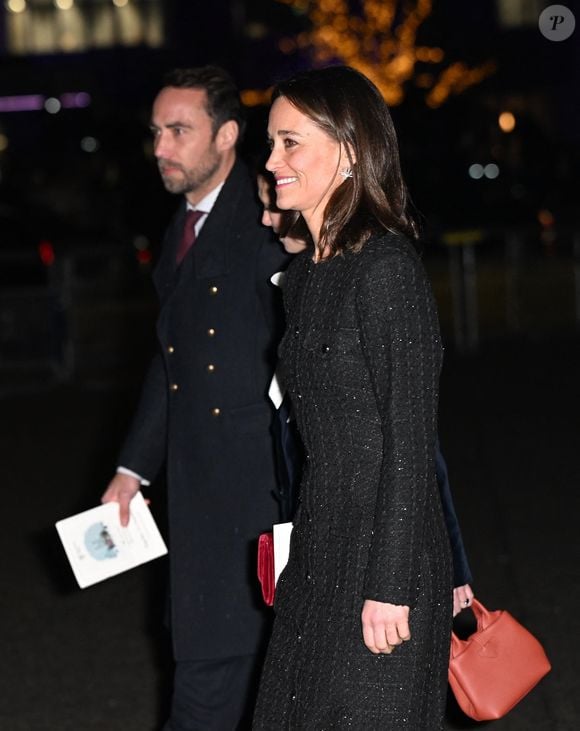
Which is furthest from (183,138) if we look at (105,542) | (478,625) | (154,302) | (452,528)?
(154,302)

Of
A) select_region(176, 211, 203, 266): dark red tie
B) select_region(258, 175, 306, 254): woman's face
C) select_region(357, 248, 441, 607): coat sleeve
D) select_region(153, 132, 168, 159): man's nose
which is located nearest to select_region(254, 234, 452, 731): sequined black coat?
select_region(357, 248, 441, 607): coat sleeve

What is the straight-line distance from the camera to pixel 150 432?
4.75 metres

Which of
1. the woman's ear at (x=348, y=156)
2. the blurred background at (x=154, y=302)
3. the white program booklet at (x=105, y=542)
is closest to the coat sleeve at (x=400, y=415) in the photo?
the woman's ear at (x=348, y=156)

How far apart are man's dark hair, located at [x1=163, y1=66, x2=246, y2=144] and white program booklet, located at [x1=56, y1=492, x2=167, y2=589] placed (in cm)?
120

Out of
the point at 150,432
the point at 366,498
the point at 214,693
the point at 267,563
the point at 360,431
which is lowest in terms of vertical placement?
the point at 214,693

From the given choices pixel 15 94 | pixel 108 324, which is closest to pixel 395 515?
pixel 108 324

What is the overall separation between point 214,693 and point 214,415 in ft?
2.73

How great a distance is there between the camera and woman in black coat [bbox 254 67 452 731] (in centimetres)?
300

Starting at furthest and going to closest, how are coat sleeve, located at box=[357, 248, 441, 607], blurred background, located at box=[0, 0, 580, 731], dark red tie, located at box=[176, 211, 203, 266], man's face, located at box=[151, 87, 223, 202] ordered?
blurred background, located at box=[0, 0, 580, 731] < dark red tie, located at box=[176, 211, 203, 266] < man's face, located at box=[151, 87, 223, 202] < coat sleeve, located at box=[357, 248, 441, 607]

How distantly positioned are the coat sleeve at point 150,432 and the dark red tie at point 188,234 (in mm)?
332

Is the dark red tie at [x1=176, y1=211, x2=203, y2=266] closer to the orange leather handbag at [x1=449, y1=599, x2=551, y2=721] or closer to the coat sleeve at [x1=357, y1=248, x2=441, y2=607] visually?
the orange leather handbag at [x1=449, y1=599, x2=551, y2=721]

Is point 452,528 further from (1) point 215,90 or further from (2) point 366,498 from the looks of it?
(1) point 215,90

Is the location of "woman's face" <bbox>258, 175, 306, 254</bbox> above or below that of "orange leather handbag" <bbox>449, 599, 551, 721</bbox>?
above

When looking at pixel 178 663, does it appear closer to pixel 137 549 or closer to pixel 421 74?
pixel 137 549
